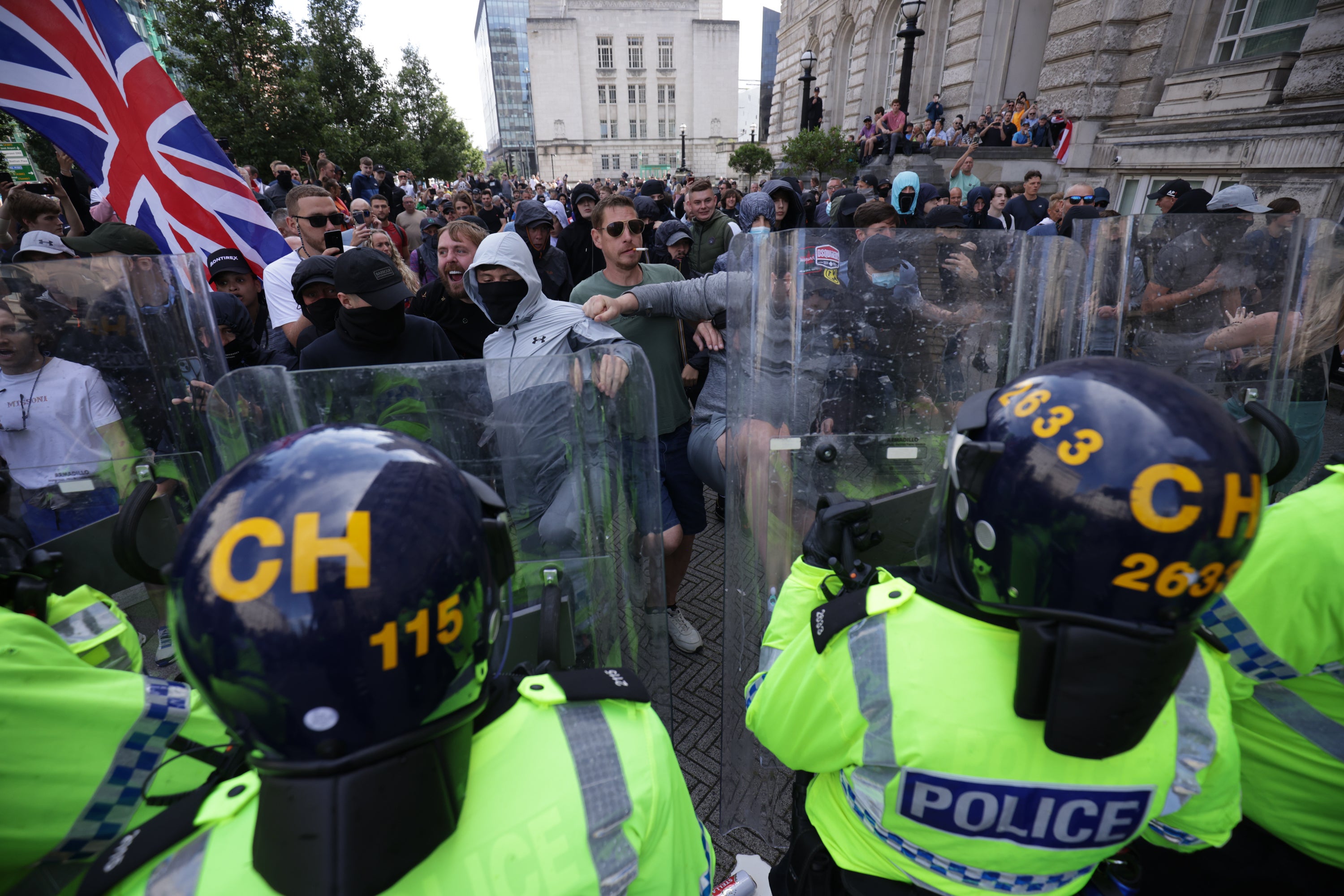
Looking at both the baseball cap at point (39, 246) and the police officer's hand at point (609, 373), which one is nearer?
the police officer's hand at point (609, 373)

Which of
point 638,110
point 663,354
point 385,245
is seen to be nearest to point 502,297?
point 663,354

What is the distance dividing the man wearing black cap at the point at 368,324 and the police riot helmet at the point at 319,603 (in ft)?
6.45

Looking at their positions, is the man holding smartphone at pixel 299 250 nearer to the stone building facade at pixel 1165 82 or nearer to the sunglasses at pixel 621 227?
the sunglasses at pixel 621 227

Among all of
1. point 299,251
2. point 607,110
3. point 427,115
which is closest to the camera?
point 299,251

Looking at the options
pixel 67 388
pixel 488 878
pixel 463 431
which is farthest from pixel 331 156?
pixel 488 878

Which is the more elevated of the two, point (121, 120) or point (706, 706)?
point (121, 120)

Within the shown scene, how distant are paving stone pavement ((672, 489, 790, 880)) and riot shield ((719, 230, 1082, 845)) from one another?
2.52 ft

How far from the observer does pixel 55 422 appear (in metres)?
2.15

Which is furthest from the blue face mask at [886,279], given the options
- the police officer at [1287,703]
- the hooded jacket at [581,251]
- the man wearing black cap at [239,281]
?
the hooded jacket at [581,251]

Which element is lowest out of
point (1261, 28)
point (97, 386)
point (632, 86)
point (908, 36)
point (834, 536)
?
point (834, 536)

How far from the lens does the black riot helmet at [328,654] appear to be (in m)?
0.72

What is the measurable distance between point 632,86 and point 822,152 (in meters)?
55.9

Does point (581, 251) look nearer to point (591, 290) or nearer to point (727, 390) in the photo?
point (591, 290)

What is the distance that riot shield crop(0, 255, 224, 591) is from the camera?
2.06 meters
